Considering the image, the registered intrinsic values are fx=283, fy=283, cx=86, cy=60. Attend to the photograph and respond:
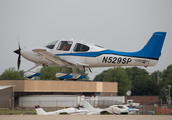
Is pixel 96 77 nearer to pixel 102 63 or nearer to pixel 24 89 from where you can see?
pixel 24 89

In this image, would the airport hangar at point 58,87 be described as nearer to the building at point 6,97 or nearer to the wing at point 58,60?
the building at point 6,97

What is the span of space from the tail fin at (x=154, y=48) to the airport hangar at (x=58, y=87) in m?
40.5

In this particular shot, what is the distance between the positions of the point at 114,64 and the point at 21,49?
7775mm

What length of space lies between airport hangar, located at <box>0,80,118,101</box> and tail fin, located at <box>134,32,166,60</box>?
133 feet

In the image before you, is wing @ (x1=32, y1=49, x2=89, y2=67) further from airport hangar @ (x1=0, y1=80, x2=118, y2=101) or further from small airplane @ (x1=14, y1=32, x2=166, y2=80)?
airport hangar @ (x1=0, y1=80, x2=118, y2=101)

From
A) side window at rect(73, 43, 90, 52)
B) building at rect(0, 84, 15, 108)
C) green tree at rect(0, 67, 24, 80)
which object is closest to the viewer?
side window at rect(73, 43, 90, 52)

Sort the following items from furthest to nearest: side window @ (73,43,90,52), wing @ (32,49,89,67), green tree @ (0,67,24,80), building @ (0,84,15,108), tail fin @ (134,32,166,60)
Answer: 1. green tree @ (0,67,24,80)
2. building @ (0,84,15,108)
3. side window @ (73,43,90,52)
4. tail fin @ (134,32,166,60)
5. wing @ (32,49,89,67)

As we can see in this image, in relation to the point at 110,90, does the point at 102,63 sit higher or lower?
higher

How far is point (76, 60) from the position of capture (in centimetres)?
2172

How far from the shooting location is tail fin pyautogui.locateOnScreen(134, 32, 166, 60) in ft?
70.1

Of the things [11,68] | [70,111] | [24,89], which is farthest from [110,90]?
[11,68]

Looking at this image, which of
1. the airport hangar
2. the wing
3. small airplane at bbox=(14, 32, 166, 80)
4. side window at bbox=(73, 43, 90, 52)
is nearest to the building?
the airport hangar

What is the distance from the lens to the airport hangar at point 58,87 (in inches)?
2301

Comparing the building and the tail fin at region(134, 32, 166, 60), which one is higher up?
the tail fin at region(134, 32, 166, 60)
